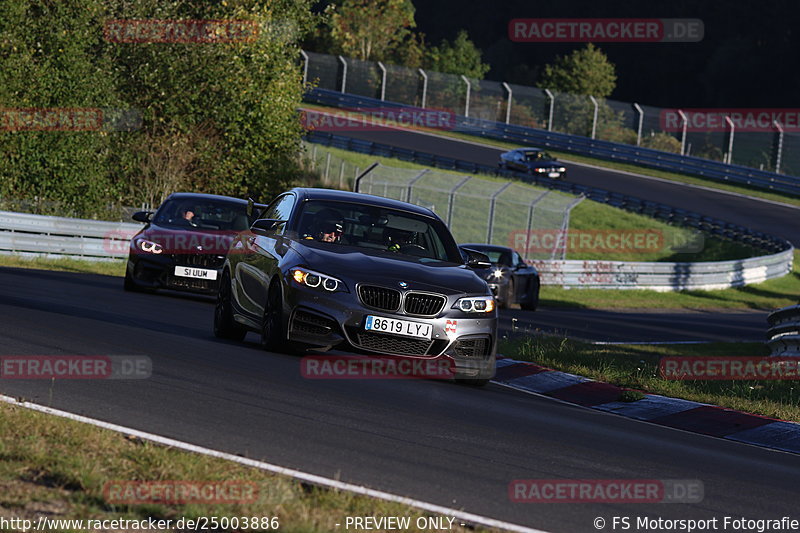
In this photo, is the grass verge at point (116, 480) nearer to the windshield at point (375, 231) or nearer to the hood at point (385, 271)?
the hood at point (385, 271)

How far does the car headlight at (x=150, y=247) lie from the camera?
57.5 ft

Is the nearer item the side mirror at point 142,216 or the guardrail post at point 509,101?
the side mirror at point 142,216

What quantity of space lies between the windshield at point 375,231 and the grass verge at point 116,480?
4774mm

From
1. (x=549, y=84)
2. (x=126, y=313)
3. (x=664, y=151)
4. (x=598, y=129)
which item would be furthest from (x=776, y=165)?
(x=126, y=313)

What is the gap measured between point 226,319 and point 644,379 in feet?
13.8

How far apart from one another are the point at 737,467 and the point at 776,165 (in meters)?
53.3

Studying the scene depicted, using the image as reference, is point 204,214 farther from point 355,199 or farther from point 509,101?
point 509,101

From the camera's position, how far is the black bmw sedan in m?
10.4

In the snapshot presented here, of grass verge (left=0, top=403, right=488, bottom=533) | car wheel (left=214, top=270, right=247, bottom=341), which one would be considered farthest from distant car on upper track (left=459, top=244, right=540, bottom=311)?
grass verge (left=0, top=403, right=488, bottom=533)

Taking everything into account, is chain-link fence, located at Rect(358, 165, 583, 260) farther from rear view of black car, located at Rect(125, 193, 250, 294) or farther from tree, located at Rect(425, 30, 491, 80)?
tree, located at Rect(425, 30, 491, 80)

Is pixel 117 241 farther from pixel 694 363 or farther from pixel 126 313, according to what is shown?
pixel 694 363

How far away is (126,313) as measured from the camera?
560 inches

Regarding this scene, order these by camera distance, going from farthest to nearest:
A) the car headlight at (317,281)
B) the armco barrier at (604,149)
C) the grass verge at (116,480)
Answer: the armco barrier at (604,149) → the car headlight at (317,281) → the grass verge at (116,480)

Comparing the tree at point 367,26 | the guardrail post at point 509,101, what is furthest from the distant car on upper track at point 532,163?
the tree at point 367,26
